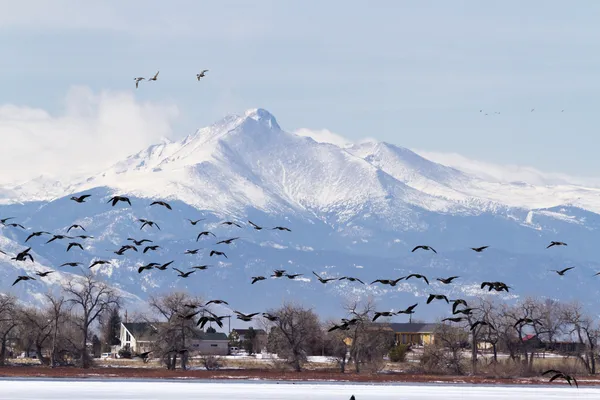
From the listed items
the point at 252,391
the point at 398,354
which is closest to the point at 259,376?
the point at 252,391

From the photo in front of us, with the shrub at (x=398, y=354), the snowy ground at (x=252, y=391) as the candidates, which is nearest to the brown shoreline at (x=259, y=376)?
the snowy ground at (x=252, y=391)

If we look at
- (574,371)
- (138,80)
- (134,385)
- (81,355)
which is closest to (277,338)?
(81,355)

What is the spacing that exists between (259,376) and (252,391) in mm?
31841

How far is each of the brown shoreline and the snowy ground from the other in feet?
32.6

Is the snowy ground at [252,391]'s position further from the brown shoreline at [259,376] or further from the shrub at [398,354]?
the shrub at [398,354]

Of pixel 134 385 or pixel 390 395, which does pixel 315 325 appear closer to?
pixel 134 385

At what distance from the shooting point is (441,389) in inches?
4550

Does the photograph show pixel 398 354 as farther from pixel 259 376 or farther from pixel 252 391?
pixel 252 391

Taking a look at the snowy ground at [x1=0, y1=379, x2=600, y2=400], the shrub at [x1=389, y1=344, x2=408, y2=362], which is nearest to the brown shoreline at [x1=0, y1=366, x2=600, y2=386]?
the snowy ground at [x1=0, y1=379, x2=600, y2=400]

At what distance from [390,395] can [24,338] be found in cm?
8561

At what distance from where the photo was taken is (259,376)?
453 feet

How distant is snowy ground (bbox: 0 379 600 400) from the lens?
97312mm

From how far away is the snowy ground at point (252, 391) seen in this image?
Result: 3831 inches

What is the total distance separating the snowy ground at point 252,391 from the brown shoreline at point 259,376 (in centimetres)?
994
